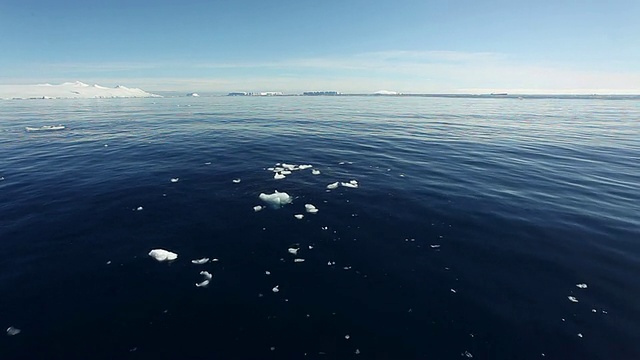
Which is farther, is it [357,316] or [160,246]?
[160,246]

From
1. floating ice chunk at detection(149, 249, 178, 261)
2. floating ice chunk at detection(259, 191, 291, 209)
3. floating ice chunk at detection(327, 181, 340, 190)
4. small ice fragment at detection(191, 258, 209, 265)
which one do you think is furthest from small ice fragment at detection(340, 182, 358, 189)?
floating ice chunk at detection(149, 249, 178, 261)

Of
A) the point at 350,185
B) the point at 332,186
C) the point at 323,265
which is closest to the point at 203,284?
the point at 323,265

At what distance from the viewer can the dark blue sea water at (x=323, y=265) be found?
304 inches

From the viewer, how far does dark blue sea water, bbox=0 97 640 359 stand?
7.71 m

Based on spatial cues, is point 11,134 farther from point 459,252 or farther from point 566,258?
point 566,258

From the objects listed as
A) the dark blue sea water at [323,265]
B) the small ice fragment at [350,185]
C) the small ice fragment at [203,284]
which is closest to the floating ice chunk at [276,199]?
the dark blue sea water at [323,265]

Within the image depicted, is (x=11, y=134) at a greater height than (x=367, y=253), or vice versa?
(x=11, y=134)

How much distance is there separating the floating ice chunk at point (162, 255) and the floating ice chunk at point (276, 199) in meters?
6.06

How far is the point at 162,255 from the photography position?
11211mm

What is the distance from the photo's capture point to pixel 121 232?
1301cm

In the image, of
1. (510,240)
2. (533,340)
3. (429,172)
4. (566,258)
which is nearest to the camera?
(533,340)

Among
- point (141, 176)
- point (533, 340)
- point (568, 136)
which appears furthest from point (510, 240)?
point (568, 136)

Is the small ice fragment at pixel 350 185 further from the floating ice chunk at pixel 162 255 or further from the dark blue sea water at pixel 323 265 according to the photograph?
the floating ice chunk at pixel 162 255

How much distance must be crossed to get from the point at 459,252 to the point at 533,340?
4.27m
